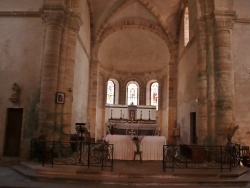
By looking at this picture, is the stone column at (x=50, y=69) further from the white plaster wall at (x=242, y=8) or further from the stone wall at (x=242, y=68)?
the white plaster wall at (x=242, y=8)

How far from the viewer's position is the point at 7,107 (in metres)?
11.8

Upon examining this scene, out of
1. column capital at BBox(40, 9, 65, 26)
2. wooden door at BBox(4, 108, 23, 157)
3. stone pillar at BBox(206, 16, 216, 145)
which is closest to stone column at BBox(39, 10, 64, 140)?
column capital at BBox(40, 9, 65, 26)

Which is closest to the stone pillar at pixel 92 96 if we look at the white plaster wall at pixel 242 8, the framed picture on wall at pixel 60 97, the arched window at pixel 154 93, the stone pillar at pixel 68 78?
the stone pillar at pixel 68 78

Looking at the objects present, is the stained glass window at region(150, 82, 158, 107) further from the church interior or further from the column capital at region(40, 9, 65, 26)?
the column capital at region(40, 9, 65, 26)

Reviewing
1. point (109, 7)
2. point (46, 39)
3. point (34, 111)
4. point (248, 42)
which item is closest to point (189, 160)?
point (248, 42)

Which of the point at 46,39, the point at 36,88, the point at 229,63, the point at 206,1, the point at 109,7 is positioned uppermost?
the point at 109,7

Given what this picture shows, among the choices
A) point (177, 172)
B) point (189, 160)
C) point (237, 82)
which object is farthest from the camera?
point (237, 82)

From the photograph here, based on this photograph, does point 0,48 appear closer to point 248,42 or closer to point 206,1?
point 206,1

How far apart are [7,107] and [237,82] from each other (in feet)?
36.4

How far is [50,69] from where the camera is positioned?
11.4 meters

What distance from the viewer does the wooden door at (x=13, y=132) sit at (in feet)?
38.5

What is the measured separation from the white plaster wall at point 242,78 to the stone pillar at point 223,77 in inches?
26.3

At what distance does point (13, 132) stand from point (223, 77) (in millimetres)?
10194

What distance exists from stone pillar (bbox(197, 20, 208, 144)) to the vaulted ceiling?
22.4 ft
